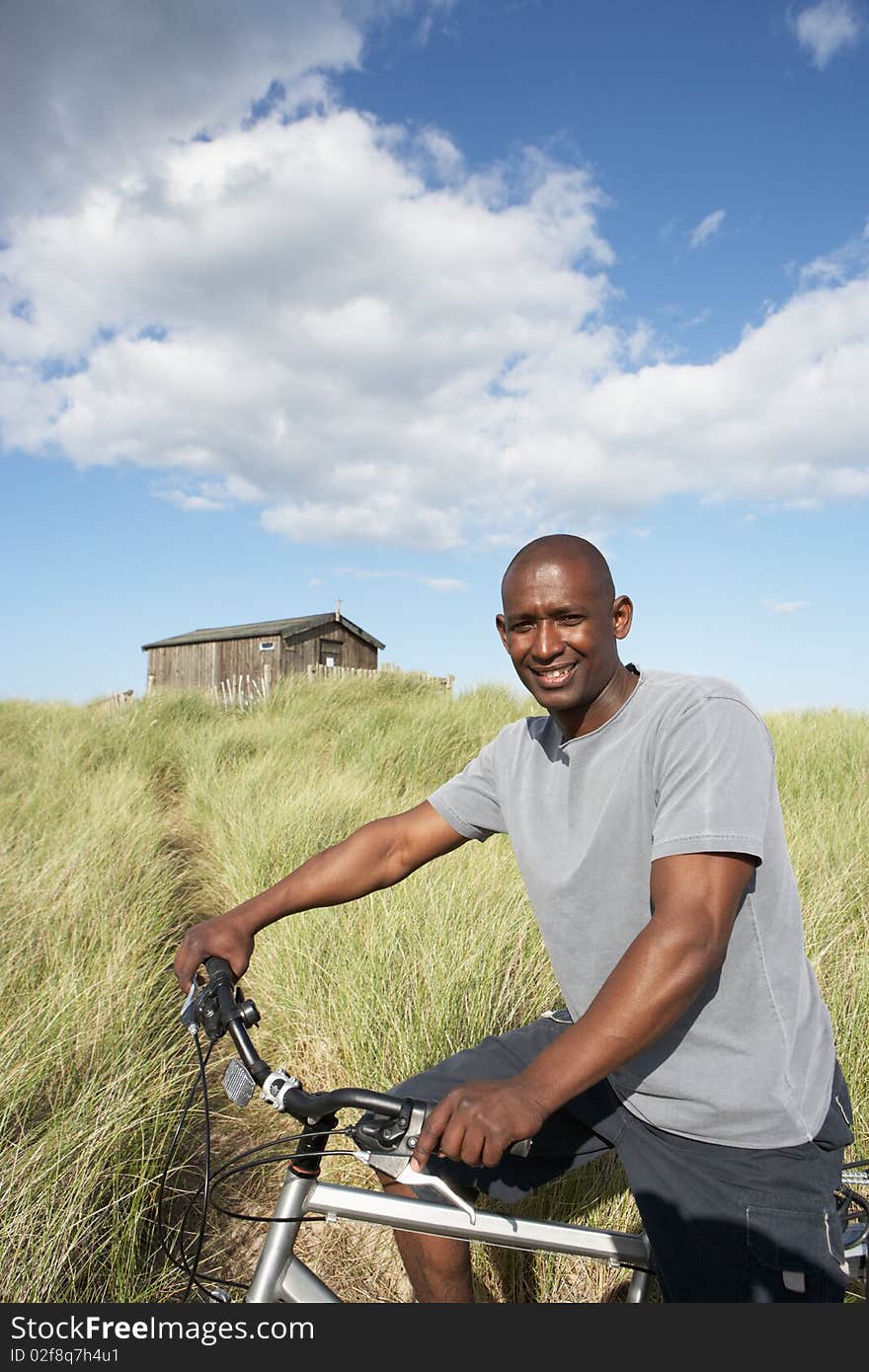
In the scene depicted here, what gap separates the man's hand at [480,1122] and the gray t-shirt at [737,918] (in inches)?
19.8

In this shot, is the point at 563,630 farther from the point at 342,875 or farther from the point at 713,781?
the point at 342,875

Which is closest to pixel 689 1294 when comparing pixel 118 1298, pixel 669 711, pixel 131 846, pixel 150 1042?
pixel 669 711

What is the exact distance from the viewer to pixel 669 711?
1723 mm

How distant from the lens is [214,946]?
6.31 ft

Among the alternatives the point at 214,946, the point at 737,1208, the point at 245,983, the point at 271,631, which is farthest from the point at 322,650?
the point at 737,1208

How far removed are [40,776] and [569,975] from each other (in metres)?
8.41

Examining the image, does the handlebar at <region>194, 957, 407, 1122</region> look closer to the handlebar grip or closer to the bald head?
the handlebar grip

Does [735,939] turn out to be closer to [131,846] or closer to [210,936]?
[210,936]

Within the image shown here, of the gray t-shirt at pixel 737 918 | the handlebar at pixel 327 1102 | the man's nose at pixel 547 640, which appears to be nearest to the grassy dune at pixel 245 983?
the gray t-shirt at pixel 737 918

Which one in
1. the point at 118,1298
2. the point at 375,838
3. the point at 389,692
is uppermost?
the point at 389,692

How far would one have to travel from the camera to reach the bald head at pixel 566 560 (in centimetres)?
188

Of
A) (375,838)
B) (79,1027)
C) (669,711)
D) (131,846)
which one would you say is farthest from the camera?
(131,846)

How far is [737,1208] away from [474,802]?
3.40 feet

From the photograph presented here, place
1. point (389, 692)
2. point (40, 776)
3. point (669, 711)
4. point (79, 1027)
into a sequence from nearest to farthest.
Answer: point (669, 711), point (79, 1027), point (40, 776), point (389, 692)
